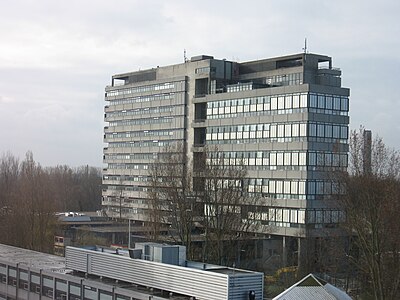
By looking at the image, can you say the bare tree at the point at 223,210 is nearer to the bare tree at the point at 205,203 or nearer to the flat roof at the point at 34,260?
the bare tree at the point at 205,203

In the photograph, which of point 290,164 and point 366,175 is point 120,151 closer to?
point 290,164

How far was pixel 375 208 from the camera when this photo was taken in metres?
44.0

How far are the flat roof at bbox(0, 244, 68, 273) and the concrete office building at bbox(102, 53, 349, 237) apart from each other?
19.8 meters

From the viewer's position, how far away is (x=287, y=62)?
87.4 metres

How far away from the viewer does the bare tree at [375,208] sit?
42.9m

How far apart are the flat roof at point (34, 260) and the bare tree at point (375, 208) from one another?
21203 mm

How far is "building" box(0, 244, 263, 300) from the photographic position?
31312mm

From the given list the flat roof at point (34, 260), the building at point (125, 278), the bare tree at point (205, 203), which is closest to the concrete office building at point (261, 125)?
the bare tree at point (205, 203)

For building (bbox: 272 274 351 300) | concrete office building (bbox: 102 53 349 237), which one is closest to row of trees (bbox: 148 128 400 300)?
concrete office building (bbox: 102 53 349 237)

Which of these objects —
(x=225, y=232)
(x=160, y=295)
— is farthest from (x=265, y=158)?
(x=160, y=295)

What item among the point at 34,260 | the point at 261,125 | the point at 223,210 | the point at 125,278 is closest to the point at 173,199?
the point at 223,210

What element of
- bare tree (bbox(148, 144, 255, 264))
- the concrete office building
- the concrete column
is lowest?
the concrete column

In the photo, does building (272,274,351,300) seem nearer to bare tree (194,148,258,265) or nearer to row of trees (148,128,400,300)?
row of trees (148,128,400,300)

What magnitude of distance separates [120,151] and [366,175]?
7191 cm
